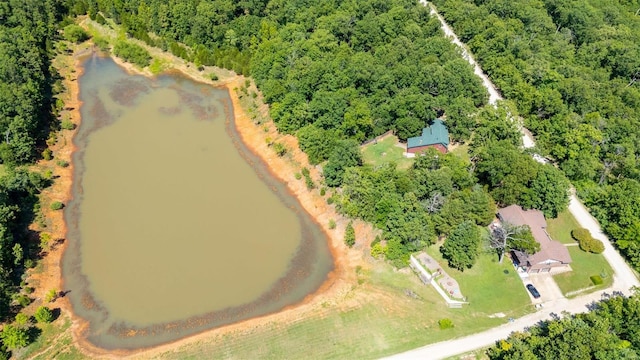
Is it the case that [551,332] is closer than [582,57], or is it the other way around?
[551,332]

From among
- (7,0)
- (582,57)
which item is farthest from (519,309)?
(7,0)

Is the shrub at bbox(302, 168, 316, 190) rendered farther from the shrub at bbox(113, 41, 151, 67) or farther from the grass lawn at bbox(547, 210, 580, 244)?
the shrub at bbox(113, 41, 151, 67)

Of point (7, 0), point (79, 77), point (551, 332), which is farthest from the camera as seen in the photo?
point (7, 0)

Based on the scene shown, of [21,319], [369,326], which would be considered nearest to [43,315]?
[21,319]

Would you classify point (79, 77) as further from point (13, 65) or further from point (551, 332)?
point (551, 332)

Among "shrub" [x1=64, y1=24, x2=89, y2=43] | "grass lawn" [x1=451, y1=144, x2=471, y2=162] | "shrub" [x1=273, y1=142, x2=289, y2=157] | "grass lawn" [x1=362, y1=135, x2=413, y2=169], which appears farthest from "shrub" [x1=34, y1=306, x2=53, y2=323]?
"shrub" [x1=64, y1=24, x2=89, y2=43]

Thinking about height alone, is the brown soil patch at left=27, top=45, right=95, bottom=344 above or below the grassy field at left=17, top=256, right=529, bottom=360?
below

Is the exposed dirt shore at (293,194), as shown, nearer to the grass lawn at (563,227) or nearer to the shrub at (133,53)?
the shrub at (133,53)
